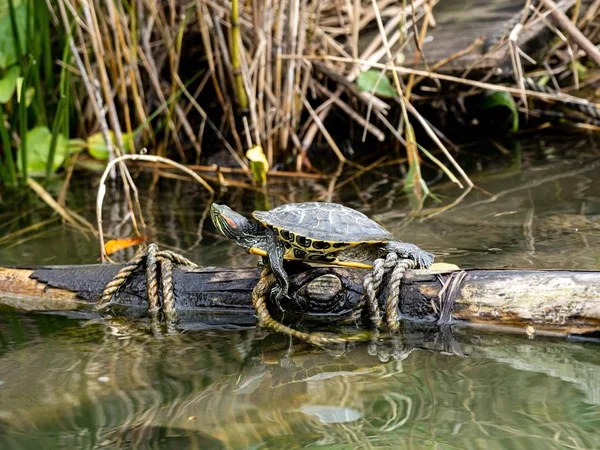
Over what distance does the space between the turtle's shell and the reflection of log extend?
12 cm

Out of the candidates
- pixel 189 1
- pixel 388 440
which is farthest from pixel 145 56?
pixel 388 440

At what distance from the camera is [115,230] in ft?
13.8

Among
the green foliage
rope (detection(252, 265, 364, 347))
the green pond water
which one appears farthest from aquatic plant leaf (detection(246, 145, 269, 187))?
rope (detection(252, 265, 364, 347))

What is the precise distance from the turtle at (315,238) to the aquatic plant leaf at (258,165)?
1.75m

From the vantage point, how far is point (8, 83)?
15.2 ft

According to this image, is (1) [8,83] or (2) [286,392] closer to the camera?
(2) [286,392]

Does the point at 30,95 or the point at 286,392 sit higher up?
the point at 30,95

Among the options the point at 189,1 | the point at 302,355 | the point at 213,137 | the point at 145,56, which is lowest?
the point at 302,355

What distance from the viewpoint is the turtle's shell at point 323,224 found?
270cm

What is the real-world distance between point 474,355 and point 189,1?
158 inches

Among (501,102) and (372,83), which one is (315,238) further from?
(501,102)

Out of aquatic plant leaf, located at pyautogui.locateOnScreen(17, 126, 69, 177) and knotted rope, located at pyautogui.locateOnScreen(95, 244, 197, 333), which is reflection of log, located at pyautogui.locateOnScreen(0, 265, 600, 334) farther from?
aquatic plant leaf, located at pyautogui.locateOnScreen(17, 126, 69, 177)

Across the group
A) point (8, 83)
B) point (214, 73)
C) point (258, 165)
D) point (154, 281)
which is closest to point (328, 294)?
point (154, 281)

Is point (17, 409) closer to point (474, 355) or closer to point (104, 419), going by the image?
point (104, 419)
